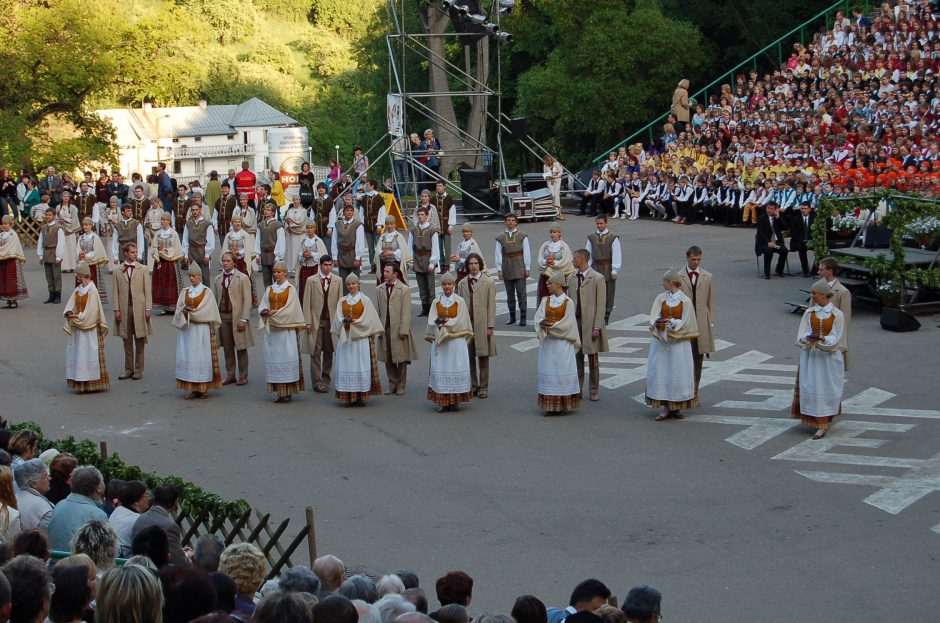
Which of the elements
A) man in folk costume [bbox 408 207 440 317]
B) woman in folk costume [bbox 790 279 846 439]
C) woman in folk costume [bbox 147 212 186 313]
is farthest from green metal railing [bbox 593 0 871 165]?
woman in folk costume [bbox 790 279 846 439]

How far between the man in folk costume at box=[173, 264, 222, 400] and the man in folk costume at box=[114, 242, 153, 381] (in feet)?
4.66

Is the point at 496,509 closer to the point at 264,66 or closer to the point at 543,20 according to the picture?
the point at 543,20

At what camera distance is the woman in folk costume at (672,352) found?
14.5m

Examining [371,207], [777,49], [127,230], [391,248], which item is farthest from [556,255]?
[777,49]

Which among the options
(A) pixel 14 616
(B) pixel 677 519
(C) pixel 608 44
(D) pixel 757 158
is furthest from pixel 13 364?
(C) pixel 608 44

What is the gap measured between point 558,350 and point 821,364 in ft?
9.97

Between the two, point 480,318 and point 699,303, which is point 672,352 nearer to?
point 699,303

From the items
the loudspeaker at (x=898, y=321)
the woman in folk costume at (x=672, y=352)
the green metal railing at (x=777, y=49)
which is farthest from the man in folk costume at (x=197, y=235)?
the green metal railing at (x=777, y=49)

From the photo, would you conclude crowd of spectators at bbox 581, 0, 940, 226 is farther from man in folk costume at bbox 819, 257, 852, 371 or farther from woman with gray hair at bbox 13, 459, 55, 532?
woman with gray hair at bbox 13, 459, 55, 532

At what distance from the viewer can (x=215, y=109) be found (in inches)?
2259

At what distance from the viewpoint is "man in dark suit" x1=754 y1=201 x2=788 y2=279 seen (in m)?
22.6

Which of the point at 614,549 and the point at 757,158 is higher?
the point at 757,158

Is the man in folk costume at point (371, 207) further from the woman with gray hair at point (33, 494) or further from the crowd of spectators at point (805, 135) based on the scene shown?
the woman with gray hair at point (33, 494)

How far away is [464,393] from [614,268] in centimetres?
466
